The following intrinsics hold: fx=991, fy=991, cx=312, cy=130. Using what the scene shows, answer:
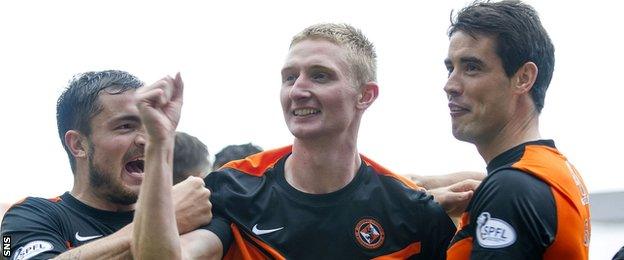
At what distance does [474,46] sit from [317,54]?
88cm

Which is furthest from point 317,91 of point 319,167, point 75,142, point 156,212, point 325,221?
point 75,142

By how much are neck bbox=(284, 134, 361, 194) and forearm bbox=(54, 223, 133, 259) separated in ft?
3.21

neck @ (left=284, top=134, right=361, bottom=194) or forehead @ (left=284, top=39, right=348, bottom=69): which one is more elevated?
forehead @ (left=284, top=39, right=348, bottom=69)

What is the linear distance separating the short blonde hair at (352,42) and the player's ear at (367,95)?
1.2 inches

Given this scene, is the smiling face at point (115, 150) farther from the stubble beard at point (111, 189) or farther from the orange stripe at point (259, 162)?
the orange stripe at point (259, 162)

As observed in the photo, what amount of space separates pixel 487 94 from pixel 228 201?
1.50 metres

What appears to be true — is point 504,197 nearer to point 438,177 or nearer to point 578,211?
point 578,211

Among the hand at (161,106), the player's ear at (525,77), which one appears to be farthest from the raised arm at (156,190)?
the player's ear at (525,77)

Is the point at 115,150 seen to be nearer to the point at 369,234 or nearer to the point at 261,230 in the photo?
the point at 261,230

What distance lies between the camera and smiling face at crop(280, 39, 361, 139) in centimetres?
545

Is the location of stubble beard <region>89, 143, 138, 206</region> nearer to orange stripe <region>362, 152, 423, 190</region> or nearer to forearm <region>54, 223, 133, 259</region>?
forearm <region>54, 223, 133, 259</region>

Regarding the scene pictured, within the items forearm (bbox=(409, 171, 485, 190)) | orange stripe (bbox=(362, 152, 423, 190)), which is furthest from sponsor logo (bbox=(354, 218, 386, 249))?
forearm (bbox=(409, 171, 485, 190))

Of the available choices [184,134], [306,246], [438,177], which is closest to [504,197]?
[306,246]

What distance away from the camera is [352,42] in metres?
5.74
